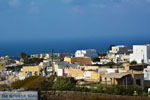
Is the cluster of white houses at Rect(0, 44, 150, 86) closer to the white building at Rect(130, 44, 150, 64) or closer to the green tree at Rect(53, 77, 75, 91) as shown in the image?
the white building at Rect(130, 44, 150, 64)

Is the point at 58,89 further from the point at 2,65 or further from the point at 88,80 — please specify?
the point at 2,65

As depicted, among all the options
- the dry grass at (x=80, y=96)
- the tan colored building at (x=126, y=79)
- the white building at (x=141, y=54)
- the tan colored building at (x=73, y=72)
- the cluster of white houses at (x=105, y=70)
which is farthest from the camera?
the white building at (x=141, y=54)

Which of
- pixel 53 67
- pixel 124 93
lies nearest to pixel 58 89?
pixel 124 93

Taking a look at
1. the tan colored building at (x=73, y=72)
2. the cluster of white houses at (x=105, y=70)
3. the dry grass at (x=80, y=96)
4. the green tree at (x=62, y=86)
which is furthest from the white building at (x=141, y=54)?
the dry grass at (x=80, y=96)

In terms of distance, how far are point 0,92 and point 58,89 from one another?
4425mm

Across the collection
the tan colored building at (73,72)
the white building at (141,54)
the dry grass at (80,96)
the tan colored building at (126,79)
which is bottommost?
the dry grass at (80,96)

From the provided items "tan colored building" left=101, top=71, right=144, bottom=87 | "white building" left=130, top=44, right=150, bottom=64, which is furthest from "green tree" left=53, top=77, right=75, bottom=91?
"white building" left=130, top=44, right=150, bottom=64

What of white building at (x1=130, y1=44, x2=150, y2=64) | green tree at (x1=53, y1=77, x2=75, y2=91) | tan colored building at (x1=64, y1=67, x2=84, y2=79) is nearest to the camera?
green tree at (x1=53, y1=77, x2=75, y2=91)

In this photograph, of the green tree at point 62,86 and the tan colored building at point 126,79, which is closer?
the green tree at point 62,86

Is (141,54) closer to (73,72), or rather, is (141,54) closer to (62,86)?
(73,72)

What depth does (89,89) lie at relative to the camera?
22.5 metres

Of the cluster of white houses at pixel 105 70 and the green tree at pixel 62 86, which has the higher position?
the cluster of white houses at pixel 105 70

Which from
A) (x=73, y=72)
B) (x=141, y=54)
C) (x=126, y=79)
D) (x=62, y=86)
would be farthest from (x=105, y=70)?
(x=141, y=54)

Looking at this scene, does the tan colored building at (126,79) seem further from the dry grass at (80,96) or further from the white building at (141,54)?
the white building at (141,54)
